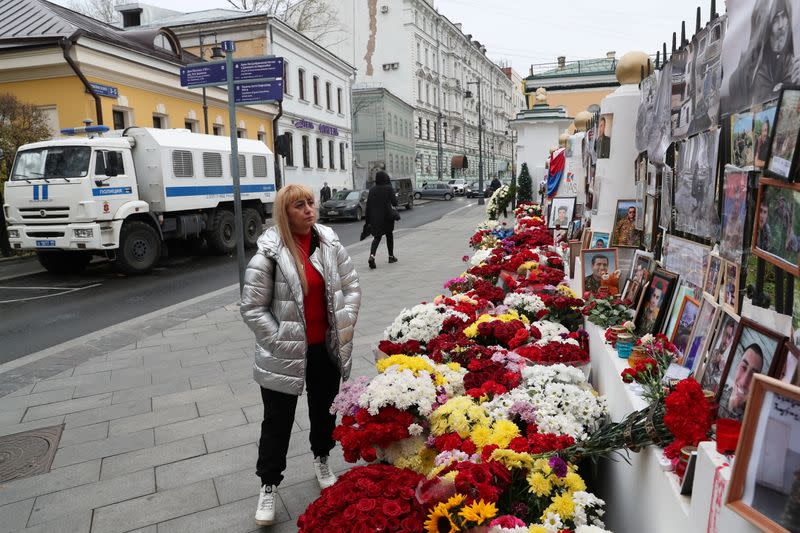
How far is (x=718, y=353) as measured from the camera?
6.66 feet

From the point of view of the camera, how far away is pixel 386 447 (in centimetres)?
283

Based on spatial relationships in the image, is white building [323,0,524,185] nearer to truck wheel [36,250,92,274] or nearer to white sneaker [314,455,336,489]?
truck wheel [36,250,92,274]

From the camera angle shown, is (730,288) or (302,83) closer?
(730,288)

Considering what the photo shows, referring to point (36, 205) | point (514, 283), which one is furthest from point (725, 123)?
point (36, 205)

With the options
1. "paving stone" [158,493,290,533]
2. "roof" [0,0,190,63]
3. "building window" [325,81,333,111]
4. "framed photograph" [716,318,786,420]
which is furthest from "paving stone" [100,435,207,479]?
"building window" [325,81,333,111]

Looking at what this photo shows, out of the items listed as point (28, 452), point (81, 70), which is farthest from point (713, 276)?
point (81, 70)

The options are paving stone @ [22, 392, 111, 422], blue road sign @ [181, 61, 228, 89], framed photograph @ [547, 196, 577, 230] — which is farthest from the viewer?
blue road sign @ [181, 61, 228, 89]

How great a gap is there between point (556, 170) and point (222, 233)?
31.0 feet

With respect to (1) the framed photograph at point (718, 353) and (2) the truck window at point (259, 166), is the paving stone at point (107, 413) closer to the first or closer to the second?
(1) the framed photograph at point (718, 353)

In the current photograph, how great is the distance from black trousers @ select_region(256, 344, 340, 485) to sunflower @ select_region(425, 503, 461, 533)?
137cm

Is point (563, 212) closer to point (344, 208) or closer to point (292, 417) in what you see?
point (292, 417)

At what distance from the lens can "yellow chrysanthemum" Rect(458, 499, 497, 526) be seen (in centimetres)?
192

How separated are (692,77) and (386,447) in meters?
2.18

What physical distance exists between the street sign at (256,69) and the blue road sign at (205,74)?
167mm
